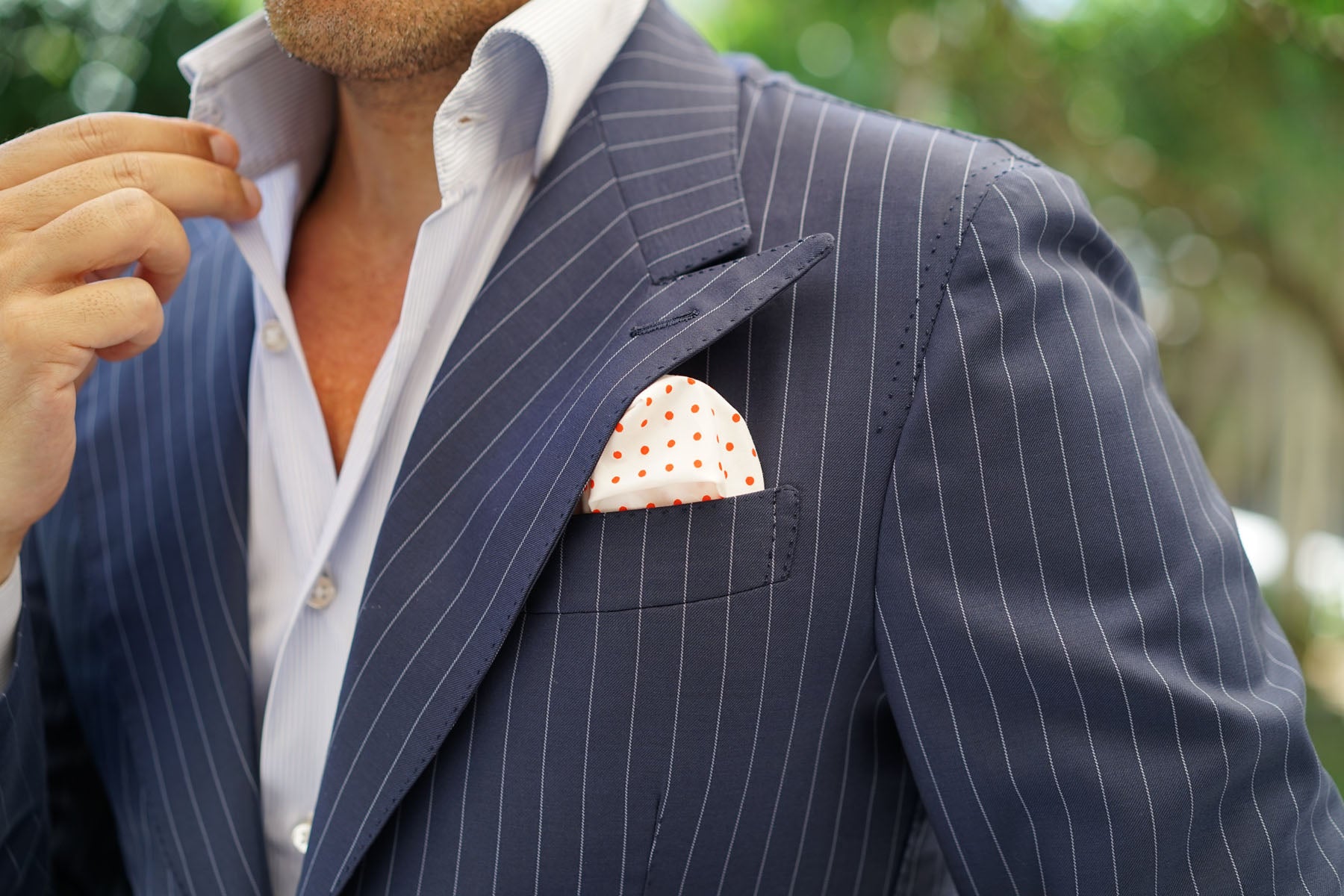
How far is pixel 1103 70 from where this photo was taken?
2.67m

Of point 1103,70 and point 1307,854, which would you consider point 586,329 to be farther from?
point 1103,70

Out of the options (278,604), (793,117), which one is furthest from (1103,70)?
(278,604)

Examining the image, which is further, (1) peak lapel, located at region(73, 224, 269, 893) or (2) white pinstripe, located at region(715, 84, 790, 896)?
(1) peak lapel, located at region(73, 224, 269, 893)

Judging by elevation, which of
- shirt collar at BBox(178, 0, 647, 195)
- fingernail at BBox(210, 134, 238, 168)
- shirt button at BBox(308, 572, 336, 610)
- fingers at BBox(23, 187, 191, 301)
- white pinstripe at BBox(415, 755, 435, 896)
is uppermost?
shirt collar at BBox(178, 0, 647, 195)

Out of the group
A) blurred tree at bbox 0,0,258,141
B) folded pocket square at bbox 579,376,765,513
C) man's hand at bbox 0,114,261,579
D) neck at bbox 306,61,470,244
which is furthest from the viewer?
blurred tree at bbox 0,0,258,141

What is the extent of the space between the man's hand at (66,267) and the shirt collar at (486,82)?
0.47 feet

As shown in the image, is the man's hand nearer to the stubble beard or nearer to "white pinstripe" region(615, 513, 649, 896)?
the stubble beard

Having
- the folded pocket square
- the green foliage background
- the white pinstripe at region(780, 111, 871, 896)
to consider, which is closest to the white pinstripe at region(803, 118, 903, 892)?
the white pinstripe at region(780, 111, 871, 896)

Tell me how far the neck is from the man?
0.04 feet

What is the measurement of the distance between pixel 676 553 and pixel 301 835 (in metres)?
0.47

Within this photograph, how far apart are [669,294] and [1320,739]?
107 inches

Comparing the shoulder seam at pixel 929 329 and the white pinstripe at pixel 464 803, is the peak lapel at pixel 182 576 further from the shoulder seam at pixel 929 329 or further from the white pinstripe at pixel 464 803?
the shoulder seam at pixel 929 329

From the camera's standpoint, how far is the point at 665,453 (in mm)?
743

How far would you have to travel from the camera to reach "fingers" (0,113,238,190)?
35.2 inches
